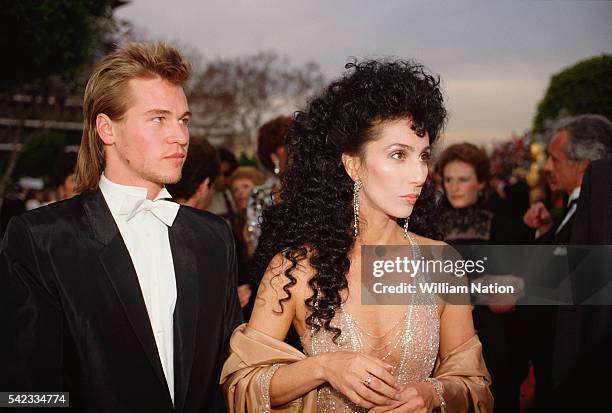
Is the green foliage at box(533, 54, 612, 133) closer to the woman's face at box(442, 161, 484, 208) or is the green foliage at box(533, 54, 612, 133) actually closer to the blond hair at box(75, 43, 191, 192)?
the woman's face at box(442, 161, 484, 208)

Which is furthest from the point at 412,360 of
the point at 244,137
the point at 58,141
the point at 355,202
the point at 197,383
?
the point at 58,141

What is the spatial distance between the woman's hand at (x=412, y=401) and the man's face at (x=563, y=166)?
2435 millimetres

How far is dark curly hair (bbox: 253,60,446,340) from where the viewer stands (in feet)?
8.21

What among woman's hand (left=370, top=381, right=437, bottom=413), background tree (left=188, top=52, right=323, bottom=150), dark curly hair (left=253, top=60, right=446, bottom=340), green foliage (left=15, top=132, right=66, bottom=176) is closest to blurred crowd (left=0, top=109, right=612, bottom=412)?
dark curly hair (left=253, top=60, right=446, bottom=340)

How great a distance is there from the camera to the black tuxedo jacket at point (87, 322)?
85.0 inches

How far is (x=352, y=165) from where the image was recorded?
2639 mm

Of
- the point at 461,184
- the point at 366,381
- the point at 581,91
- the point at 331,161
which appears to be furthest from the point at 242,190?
the point at 581,91

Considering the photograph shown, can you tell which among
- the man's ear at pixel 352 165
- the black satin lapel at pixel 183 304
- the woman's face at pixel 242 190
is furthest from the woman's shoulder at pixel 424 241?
the woman's face at pixel 242 190

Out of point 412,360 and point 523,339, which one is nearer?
point 412,360

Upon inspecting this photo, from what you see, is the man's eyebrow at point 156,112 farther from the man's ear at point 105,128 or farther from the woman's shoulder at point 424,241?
the woman's shoulder at point 424,241

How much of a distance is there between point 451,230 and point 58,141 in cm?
4271

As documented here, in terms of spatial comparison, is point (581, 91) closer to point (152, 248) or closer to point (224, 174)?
point (224, 174)

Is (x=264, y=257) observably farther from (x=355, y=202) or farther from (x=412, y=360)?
(x=412, y=360)

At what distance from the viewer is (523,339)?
4500mm
